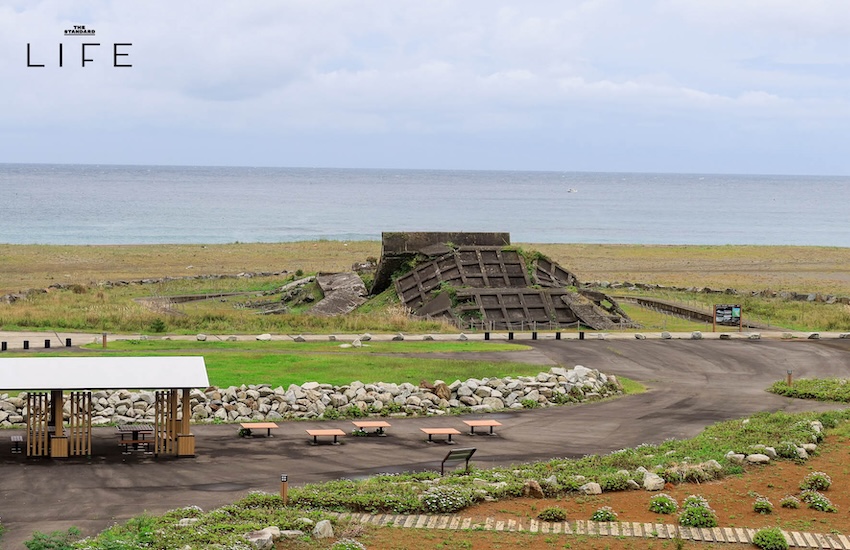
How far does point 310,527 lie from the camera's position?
18.1 m

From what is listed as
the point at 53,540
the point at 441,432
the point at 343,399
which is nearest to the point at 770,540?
the point at 441,432

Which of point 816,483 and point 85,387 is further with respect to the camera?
point 85,387

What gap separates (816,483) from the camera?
68.2 ft

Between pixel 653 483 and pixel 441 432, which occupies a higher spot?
pixel 653 483

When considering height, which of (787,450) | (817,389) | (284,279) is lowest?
(817,389)

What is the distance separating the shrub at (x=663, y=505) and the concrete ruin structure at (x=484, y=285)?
28.6 metres

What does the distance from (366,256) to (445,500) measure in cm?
7768

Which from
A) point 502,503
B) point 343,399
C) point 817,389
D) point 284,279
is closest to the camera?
point 502,503

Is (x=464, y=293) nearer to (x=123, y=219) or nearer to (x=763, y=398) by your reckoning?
(x=763, y=398)

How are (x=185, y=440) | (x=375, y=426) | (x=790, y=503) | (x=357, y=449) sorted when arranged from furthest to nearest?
(x=375, y=426), (x=357, y=449), (x=185, y=440), (x=790, y=503)

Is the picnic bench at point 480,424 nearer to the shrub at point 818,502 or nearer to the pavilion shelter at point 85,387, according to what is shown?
the pavilion shelter at point 85,387

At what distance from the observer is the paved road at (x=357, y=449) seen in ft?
68.5

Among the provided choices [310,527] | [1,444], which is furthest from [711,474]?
[1,444]

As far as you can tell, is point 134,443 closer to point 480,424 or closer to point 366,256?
point 480,424
